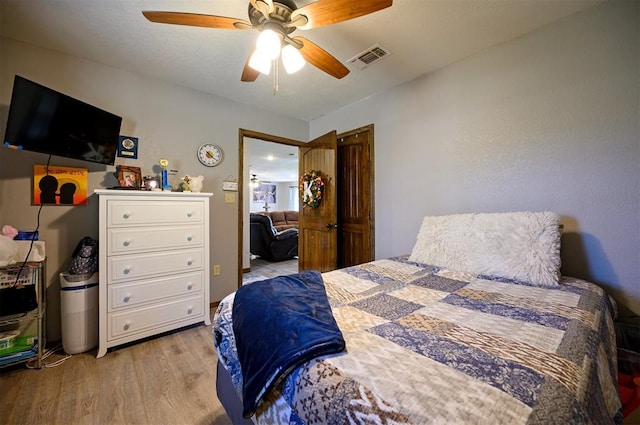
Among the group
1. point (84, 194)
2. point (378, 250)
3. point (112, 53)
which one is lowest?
point (378, 250)

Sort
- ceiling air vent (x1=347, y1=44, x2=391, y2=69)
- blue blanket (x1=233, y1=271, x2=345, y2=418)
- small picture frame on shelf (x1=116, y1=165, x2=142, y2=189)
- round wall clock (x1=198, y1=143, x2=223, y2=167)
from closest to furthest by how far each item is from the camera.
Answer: blue blanket (x1=233, y1=271, x2=345, y2=418) < ceiling air vent (x1=347, y1=44, x2=391, y2=69) < small picture frame on shelf (x1=116, y1=165, x2=142, y2=189) < round wall clock (x1=198, y1=143, x2=223, y2=167)

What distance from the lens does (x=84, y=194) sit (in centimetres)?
216

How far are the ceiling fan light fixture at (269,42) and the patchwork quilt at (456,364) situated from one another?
139 centimetres

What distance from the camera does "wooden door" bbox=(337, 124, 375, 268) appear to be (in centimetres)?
298

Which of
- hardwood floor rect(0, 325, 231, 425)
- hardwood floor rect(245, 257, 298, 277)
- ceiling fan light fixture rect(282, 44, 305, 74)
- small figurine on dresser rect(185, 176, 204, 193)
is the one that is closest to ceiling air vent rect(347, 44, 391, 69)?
ceiling fan light fixture rect(282, 44, 305, 74)

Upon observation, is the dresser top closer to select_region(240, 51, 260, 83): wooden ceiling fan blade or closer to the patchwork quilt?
select_region(240, 51, 260, 83): wooden ceiling fan blade

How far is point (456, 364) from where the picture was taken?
26.6 inches

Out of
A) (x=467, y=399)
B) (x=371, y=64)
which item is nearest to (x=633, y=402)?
(x=467, y=399)

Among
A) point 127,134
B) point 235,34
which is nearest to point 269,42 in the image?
point 235,34

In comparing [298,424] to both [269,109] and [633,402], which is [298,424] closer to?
[633,402]

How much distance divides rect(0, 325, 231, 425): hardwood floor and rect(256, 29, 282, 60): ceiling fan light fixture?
2.08 m

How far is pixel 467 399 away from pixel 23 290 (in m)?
2.61

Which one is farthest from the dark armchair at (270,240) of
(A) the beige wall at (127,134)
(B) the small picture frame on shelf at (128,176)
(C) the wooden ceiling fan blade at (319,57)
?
(C) the wooden ceiling fan blade at (319,57)

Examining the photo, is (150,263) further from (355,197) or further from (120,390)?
(355,197)
